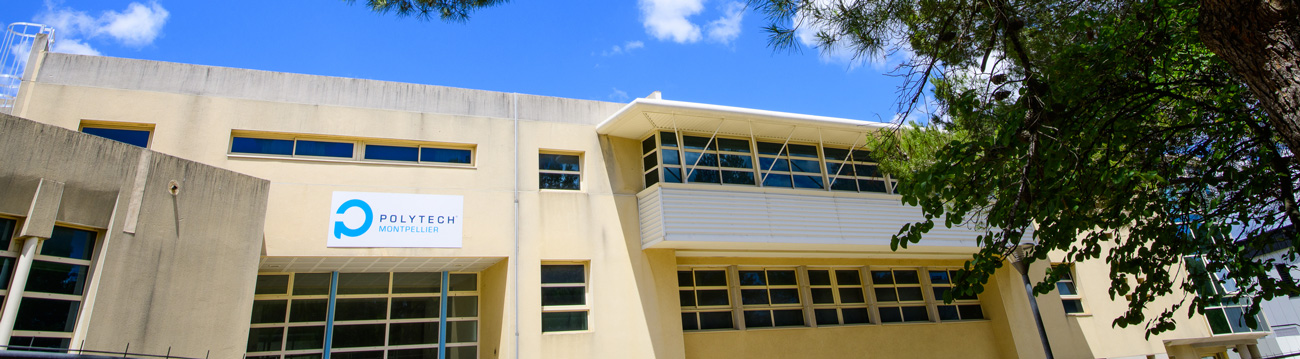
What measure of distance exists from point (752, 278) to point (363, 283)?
25.3ft

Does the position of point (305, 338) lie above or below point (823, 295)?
below

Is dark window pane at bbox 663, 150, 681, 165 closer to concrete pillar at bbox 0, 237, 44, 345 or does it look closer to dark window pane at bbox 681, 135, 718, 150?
dark window pane at bbox 681, 135, 718, 150

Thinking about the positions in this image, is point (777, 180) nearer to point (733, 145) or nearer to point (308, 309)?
point (733, 145)

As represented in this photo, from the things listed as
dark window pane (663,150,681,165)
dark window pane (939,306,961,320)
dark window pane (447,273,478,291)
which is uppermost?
dark window pane (663,150,681,165)

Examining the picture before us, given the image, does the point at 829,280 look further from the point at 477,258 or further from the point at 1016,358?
the point at 477,258

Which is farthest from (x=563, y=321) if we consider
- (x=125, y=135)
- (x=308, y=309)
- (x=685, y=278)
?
(x=125, y=135)

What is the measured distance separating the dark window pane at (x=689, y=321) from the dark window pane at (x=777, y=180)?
3101mm

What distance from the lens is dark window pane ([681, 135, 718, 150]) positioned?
46.7 feet

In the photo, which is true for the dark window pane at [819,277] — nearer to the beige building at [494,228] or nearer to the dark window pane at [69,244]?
the beige building at [494,228]

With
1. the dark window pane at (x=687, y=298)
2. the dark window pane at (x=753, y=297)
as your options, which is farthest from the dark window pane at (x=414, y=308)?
the dark window pane at (x=753, y=297)

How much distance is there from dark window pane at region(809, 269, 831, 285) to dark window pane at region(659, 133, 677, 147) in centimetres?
446

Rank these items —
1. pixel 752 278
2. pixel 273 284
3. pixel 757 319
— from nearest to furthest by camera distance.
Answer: pixel 273 284 < pixel 757 319 < pixel 752 278

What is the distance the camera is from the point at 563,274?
1284 centimetres

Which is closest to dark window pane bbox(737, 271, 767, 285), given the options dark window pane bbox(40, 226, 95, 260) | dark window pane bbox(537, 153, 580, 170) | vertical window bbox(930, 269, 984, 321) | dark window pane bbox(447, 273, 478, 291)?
dark window pane bbox(537, 153, 580, 170)
